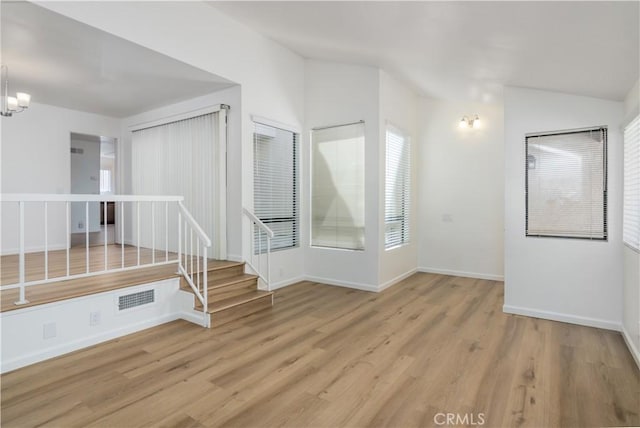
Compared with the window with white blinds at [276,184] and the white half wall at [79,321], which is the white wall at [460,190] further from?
the white half wall at [79,321]

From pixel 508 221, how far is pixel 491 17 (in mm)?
2385

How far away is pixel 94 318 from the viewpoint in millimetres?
3160

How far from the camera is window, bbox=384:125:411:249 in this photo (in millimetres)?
5327

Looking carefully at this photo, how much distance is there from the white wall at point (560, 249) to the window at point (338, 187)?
2.01 m

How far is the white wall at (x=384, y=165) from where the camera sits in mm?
5059

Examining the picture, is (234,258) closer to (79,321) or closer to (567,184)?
(79,321)

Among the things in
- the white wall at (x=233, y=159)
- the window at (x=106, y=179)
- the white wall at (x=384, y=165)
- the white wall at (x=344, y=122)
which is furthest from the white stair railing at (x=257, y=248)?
the window at (x=106, y=179)

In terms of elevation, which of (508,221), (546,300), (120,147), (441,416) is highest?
(120,147)

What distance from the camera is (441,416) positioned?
2096 millimetres

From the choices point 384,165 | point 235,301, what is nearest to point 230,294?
point 235,301

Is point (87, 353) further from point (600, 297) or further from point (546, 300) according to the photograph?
point (600, 297)

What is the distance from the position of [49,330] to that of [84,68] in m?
3.05

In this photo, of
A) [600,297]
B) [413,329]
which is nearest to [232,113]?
[413,329]

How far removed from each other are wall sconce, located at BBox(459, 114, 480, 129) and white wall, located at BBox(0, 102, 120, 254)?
6.63 m
